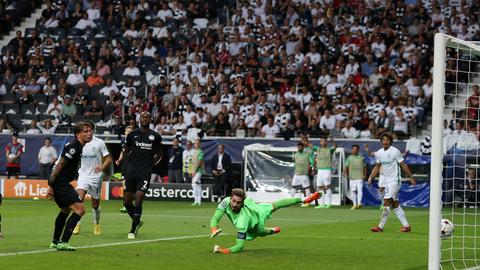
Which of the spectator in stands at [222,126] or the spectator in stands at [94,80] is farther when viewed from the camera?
the spectator in stands at [94,80]

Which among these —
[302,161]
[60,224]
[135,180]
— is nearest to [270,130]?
[302,161]

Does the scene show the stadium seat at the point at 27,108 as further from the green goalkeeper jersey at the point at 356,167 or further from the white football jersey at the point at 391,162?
the white football jersey at the point at 391,162

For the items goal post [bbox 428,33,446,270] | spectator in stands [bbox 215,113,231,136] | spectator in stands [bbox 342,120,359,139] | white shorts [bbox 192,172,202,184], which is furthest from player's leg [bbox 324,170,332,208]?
goal post [bbox 428,33,446,270]

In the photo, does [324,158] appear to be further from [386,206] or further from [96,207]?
[96,207]

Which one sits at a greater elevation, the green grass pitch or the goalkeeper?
the goalkeeper

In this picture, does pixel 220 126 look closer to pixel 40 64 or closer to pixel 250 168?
pixel 250 168

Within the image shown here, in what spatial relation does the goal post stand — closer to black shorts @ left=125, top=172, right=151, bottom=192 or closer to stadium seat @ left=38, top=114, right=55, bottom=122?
black shorts @ left=125, top=172, right=151, bottom=192

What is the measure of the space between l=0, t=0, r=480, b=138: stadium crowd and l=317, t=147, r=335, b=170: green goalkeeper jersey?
1925mm

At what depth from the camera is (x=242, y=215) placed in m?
16.6

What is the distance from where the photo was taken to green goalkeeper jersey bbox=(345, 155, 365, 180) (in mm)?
34281

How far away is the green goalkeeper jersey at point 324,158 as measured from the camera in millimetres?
34562

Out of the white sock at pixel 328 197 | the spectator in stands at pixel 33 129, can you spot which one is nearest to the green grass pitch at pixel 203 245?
the white sock at pixel 328 197

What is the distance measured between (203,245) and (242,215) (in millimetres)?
1539

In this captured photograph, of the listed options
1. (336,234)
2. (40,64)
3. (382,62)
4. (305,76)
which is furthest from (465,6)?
(336,234)
